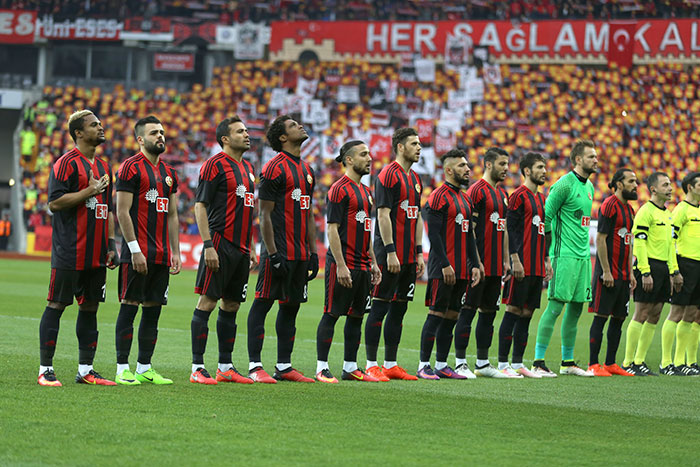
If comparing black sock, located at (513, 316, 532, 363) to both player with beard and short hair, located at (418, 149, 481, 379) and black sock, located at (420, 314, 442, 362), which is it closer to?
player with beard and short hair, located at (418, 149, 481, 379)

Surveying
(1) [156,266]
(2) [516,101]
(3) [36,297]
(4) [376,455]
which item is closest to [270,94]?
(2) [516,101]

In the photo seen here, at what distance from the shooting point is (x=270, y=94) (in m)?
37.6

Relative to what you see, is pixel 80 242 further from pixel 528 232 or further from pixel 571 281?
pixel 571 281

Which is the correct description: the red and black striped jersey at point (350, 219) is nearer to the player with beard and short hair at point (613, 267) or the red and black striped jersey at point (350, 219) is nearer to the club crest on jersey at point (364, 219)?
the club crest on jersey at point (364, 219)

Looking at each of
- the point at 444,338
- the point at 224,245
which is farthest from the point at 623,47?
the point at 224,245

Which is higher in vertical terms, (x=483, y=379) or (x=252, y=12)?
(x=252, y=12)

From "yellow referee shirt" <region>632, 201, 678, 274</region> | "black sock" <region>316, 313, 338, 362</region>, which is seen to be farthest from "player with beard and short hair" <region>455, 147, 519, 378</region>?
"yellow referee shirt" <region>632, 201, 678, 274</region>

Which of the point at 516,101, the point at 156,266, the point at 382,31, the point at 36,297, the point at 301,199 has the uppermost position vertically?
the point at 382,31

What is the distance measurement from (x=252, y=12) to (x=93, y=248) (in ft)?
114

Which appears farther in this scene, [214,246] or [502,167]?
[502,167]

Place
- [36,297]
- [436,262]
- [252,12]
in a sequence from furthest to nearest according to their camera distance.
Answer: [252,12] → [36,297] → [436,262]

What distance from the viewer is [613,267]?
34.8 feet

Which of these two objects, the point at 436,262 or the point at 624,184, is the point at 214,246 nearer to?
the point at 436,262

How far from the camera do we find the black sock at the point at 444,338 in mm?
9500
